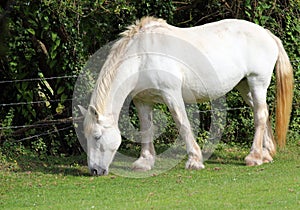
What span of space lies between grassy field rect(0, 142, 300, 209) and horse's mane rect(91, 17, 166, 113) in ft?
2.86

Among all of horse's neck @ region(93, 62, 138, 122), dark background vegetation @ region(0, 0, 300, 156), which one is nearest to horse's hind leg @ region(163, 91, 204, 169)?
horse's neck @ region(93, 62, 138, 122)

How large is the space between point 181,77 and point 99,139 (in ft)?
4.04

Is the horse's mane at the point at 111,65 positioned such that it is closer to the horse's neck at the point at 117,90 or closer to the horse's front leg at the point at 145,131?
the horse's neck at the point at 117,90

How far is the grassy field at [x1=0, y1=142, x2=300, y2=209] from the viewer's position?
6.20 m

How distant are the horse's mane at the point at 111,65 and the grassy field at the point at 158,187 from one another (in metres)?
0.87

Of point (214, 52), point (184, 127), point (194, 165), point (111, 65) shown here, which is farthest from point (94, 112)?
point (214, 52)

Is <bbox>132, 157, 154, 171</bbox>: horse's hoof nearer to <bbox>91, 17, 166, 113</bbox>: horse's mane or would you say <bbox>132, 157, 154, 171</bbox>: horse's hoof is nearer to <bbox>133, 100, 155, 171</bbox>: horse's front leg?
<bbox>133, 100, 155, 171</bbox>: horse's front leg

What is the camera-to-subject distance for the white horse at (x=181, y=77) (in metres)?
7.81

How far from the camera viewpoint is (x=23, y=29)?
9.28 metres

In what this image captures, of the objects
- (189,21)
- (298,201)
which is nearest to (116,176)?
(298,201)

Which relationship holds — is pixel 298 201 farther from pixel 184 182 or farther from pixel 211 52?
pixel 211 52

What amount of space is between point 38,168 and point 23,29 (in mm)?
1878

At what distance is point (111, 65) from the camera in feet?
26.1

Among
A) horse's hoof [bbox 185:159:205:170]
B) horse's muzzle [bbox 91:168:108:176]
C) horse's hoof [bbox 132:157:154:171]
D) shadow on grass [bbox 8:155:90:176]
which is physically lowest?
shadow on grass [bbox 8:155:90:176]
